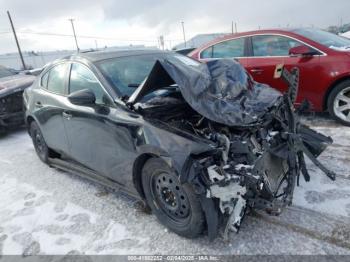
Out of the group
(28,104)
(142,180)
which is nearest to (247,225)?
(142,180)

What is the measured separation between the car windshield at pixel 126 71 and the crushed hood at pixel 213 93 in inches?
18.2

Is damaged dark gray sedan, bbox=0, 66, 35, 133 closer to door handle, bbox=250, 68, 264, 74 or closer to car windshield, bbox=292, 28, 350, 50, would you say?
door handle, bbox=250, 68, 264, 74

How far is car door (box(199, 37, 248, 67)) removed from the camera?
5688 millimetres

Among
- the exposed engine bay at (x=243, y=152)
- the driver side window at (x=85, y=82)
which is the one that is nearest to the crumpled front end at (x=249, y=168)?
the exposed engine bay at (x=243, y=152)

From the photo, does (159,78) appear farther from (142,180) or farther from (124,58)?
(124,58)

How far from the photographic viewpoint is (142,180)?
283cm

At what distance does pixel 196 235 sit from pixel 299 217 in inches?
38.3

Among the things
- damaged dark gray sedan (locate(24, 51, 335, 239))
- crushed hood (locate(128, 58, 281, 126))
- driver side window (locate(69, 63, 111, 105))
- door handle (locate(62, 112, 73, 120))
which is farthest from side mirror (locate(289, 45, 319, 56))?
door handle (locate(62, 112, 73, 120))

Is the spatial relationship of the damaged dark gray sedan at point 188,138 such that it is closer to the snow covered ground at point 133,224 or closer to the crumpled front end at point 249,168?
the crumpled front end at point 249,168

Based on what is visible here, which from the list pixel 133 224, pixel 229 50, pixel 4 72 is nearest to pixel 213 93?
pixel 133 224

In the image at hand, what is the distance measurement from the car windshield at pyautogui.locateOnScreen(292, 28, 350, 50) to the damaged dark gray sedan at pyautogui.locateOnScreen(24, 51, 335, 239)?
2347 millimetres

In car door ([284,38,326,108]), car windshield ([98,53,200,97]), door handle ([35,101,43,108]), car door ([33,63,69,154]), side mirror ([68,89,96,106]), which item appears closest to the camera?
side mirror ([68,89,96,106])

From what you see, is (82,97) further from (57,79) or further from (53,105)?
(57,79)

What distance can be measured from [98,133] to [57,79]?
1.36 meters
